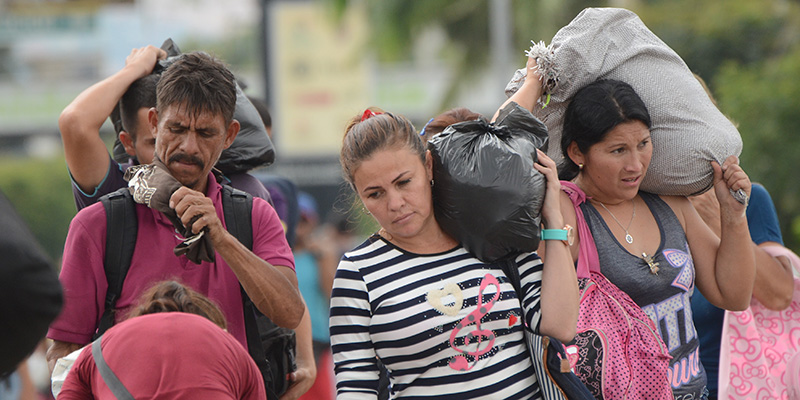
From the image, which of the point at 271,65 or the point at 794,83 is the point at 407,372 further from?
the point at 271,65

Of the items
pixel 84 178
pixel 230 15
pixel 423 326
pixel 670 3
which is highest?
pixel 84 178

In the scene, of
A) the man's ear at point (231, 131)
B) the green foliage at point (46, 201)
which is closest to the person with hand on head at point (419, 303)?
the man's ear at point (231, 131)

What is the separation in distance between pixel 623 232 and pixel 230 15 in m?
34.5

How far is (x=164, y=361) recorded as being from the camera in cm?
258

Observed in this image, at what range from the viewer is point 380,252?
295 cm

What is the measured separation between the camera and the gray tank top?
3.09m

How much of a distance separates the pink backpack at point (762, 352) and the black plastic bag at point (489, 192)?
1295 mm

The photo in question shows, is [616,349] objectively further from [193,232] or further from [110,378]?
[110,378]

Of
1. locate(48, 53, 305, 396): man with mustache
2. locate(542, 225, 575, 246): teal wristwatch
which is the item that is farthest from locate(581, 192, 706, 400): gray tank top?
locate(48, 53, 305, 396): man with mustache

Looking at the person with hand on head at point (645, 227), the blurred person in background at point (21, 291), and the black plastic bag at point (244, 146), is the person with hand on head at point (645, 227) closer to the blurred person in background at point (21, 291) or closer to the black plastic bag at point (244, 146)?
the black plastic bag at point (244, 146)

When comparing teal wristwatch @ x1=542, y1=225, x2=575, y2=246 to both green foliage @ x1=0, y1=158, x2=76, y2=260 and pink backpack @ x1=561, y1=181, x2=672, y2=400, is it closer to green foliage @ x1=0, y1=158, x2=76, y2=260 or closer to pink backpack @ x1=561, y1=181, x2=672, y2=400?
pink backpack @ x1=561, y1=181, x2=672, y2=400

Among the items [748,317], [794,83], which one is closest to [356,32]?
[794,83]

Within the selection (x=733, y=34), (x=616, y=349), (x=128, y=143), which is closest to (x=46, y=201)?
(x=733, y=34)

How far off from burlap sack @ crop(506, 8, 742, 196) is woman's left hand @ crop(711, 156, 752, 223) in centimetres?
3
